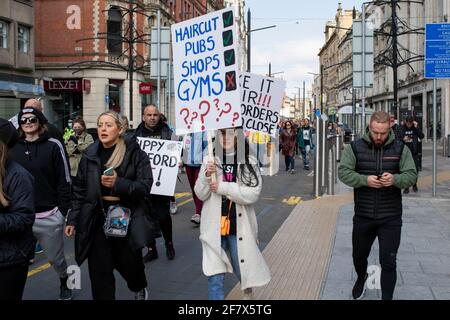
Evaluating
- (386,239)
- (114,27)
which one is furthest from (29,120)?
(114,27)

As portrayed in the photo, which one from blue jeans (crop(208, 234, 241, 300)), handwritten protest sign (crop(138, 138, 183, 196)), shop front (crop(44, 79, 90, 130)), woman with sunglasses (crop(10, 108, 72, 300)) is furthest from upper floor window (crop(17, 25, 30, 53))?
blue jeans (crop(208, 234, 241, 300))

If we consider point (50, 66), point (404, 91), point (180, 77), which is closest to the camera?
point (180, 77)

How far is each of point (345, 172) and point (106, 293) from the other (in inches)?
91.3

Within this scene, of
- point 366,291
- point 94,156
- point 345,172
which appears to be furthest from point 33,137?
point 366,291

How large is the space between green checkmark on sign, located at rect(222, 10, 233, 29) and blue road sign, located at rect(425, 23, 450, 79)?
27.4 feet

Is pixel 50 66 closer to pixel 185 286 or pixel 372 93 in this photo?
pixel 185 286

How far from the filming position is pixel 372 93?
62625 mm

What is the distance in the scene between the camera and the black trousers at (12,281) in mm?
3467

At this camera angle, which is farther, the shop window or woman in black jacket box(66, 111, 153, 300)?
the shop window

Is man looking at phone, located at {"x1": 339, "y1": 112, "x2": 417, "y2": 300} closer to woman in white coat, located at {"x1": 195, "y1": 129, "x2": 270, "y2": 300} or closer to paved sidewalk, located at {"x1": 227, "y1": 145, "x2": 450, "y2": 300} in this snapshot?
paved sidewalk, located at {"x1": 227, "y1": 145, "x2": 450, "y2": 300}

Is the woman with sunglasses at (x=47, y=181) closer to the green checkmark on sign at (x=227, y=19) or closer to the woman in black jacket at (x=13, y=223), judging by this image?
the woman in black jacket at (x=13, y=223)

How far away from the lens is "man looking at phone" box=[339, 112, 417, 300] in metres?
4.89

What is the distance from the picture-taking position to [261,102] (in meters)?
8.26

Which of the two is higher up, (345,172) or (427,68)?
(427,68)
